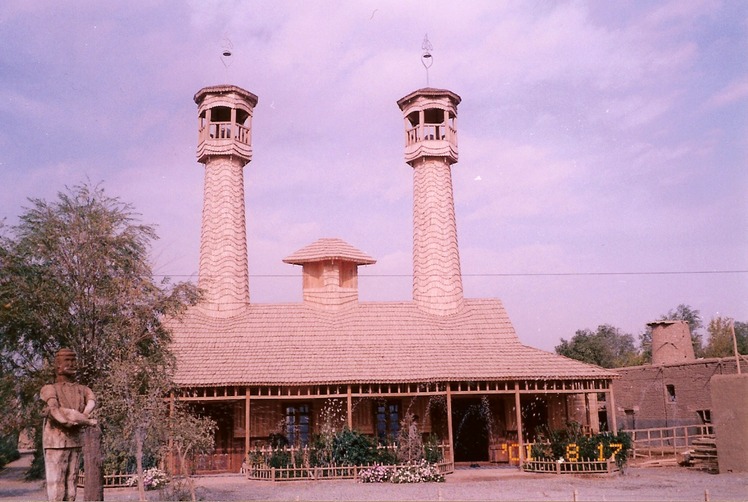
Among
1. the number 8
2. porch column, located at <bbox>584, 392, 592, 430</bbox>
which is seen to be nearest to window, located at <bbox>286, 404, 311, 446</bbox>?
the number 8

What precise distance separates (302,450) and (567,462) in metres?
7.38

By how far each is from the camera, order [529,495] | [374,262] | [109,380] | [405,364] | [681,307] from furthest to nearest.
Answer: [681,307]
[374,262]
[405,364]
[529,495]
[109,380]

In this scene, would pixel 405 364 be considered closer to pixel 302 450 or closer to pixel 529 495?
pixel 302 450

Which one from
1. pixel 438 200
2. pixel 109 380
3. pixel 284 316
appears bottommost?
pixel 109 380

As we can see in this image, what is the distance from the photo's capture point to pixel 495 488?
15539 mm

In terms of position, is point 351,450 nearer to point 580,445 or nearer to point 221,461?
point 221,461

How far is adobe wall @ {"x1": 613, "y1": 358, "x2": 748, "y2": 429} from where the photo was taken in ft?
83.6

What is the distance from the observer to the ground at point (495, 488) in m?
14.1

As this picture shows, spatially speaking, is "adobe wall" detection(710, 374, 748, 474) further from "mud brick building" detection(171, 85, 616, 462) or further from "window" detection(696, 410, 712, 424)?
"window" detection(696, 410, 712, 424)

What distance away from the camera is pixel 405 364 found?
66.5 ft

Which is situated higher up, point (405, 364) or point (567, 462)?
point (405, 364)

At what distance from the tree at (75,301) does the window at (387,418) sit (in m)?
9.46

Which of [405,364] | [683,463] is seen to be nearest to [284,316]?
[405,364]

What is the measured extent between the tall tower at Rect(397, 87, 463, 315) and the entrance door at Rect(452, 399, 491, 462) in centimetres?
390
